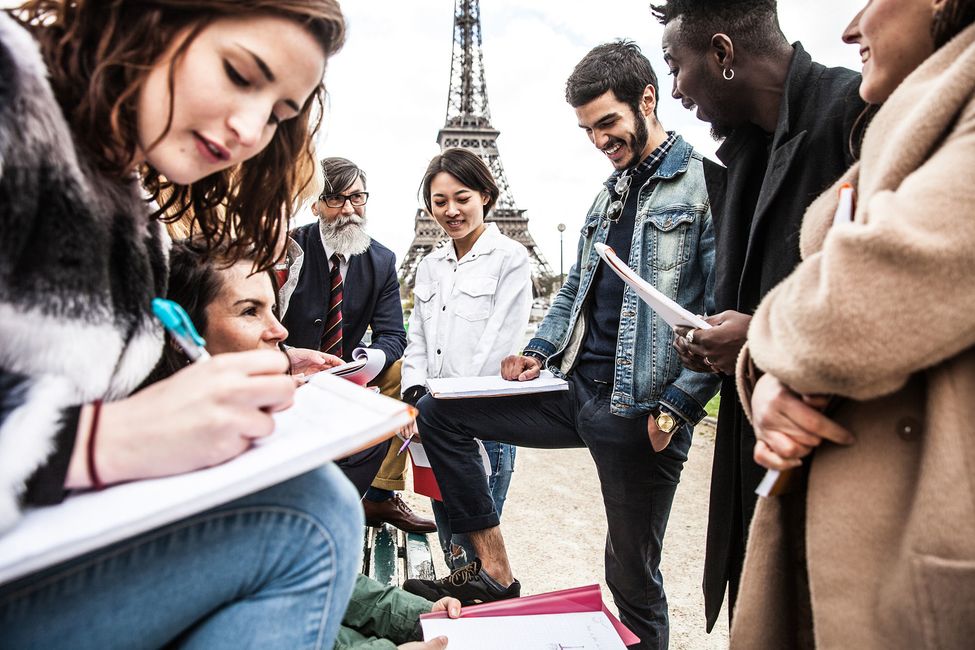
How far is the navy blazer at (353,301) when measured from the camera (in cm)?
360

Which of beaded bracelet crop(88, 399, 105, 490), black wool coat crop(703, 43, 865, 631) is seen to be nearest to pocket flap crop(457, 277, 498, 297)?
black wool coat crop(703, 43, 865, 631)

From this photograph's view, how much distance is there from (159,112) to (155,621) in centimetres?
91

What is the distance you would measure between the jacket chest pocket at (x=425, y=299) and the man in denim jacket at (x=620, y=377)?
104 cm

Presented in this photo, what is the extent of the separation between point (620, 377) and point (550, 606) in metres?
0.91

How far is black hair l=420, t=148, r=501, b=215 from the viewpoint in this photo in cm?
383

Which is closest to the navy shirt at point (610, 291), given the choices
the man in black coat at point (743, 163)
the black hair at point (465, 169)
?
the man in black coat at point (743, 163)

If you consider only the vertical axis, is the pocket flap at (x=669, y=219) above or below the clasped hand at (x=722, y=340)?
above

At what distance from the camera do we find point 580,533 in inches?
157

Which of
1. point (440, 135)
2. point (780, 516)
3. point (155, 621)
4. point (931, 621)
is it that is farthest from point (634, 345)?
point (440, 135)

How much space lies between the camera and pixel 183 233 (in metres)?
1.92

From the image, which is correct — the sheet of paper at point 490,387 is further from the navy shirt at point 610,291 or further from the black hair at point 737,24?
the black hair at point 737,24

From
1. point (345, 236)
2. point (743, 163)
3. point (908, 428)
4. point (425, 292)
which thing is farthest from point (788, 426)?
point (345, 236)

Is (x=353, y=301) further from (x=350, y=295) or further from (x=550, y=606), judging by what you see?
(x=550, y=606)

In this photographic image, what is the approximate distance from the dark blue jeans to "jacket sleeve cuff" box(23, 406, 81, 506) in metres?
1.90
